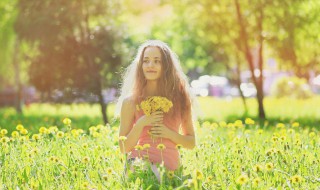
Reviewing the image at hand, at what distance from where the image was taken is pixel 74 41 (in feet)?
41.9

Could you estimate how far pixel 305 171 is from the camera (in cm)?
470

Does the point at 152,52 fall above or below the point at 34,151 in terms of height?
above

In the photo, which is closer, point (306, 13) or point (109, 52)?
point (109, 52)

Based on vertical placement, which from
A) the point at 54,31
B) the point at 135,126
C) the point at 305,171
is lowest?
the point at 305,171

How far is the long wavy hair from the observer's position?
4953 mm

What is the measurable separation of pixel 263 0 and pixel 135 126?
393 inches

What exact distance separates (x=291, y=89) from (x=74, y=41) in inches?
627

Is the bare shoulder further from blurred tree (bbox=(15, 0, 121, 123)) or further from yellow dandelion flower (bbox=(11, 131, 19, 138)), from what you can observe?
blurred tree (bbox=(15, 0, 121, 123))

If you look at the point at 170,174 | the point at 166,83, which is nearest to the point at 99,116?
the point at 166,83

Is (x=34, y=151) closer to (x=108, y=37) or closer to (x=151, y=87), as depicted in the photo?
(x=151, y=87)

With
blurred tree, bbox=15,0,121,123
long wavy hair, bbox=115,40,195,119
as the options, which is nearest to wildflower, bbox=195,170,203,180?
long wavy hair, bbox=115,40,195,119

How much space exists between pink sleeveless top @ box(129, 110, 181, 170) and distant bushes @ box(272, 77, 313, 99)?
71.5ft

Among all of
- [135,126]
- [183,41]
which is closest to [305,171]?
[135,126]

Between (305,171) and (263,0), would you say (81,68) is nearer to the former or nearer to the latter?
(263,0)
